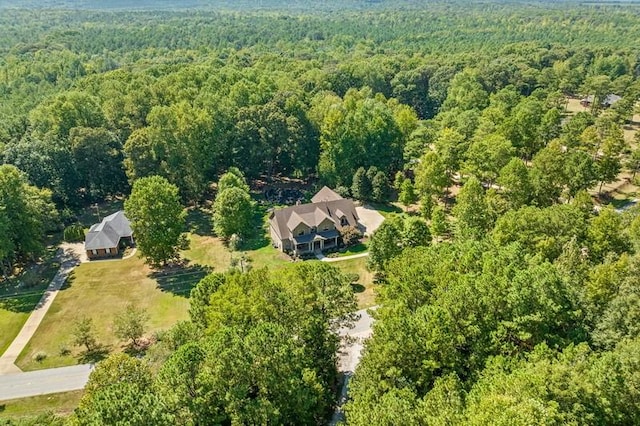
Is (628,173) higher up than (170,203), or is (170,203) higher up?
(170,203)

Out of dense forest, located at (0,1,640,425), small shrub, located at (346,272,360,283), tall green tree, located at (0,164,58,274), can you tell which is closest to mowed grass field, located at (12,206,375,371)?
small shrub, located at (346,272,360,283)

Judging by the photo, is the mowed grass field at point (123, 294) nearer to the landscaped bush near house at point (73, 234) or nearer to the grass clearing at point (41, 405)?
the grass clearing at point (41, 405)

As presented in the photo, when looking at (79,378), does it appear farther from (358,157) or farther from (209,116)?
(358,157)

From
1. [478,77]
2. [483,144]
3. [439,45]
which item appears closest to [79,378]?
[483,144]

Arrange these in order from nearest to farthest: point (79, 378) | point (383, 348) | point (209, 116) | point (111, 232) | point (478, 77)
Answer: point (383, 348) < point (79, 378) < point (111, 232) < point (209, 116) < point (478, 77)

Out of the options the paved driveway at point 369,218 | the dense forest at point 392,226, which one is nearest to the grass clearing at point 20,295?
the dense forest at point 392,226
